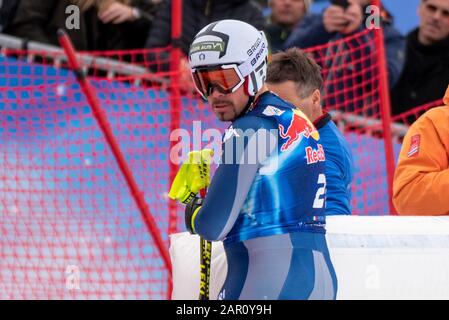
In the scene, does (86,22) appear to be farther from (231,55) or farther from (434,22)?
(231,55)

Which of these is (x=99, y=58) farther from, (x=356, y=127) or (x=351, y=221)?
(x=351, y=221)

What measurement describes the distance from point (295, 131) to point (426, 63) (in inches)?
185

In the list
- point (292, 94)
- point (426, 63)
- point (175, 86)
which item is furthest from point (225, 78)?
point (426, 63)

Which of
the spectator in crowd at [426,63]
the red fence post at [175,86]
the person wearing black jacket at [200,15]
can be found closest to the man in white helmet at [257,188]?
the red fence post at [175,86]

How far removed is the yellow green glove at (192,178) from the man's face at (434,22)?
460 centimetres

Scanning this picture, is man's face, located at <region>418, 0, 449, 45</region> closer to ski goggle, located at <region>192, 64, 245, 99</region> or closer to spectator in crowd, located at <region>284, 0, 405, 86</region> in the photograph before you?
spectator in crowd, located at <region>284, 0, 405, 86</region>

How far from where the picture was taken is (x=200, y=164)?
393 centimetres

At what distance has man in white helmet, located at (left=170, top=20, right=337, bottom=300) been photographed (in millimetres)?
3578

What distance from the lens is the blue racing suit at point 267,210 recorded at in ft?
11.7

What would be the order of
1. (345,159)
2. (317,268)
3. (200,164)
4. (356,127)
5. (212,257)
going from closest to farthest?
1. (317,268)
2. (200,164)
3. (212,257)
4. (345,159)
5. (356,127)

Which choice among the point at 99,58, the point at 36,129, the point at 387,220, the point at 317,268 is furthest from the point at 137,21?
the point at 317,268

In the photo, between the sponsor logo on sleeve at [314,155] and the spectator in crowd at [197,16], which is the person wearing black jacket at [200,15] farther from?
the sponsor logo on sleeve at [314,155]

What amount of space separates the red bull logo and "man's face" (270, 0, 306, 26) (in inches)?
171

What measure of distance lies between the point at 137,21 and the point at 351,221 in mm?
3547
